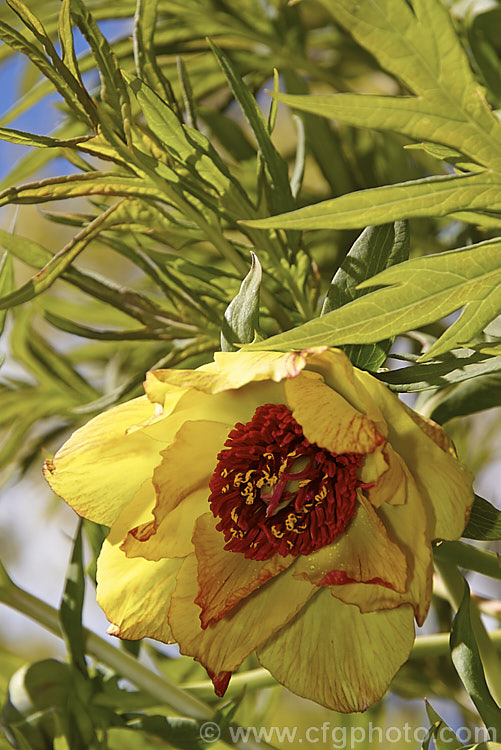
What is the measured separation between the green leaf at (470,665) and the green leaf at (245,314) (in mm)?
117

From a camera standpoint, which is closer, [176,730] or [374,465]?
[374,465]

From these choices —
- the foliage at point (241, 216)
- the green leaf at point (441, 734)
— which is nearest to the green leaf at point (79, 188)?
the foliage at point (241, 216)

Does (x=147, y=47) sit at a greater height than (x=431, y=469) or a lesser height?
greater

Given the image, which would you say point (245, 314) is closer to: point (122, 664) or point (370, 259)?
point (370, 259)

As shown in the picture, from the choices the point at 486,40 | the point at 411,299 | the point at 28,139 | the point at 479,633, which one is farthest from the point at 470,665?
the point at 486,40

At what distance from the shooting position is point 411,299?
0.23 meters

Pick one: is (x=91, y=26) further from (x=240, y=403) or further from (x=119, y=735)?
(x=119, y=735)

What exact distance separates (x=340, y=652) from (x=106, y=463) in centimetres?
10

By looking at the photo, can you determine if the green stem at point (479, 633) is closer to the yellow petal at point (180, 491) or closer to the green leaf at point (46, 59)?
the yellow petal at point (180, 491)

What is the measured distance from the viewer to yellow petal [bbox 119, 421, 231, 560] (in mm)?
255

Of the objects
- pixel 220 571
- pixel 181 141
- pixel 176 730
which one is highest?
Result: pixel 181 141

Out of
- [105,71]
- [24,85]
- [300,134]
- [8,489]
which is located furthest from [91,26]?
[24,85]

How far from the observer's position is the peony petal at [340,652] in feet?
0.85

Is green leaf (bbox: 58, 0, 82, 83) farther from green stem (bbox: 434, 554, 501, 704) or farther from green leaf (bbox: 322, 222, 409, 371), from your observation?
green stem (bbox: 434, 554, 501, 704)
